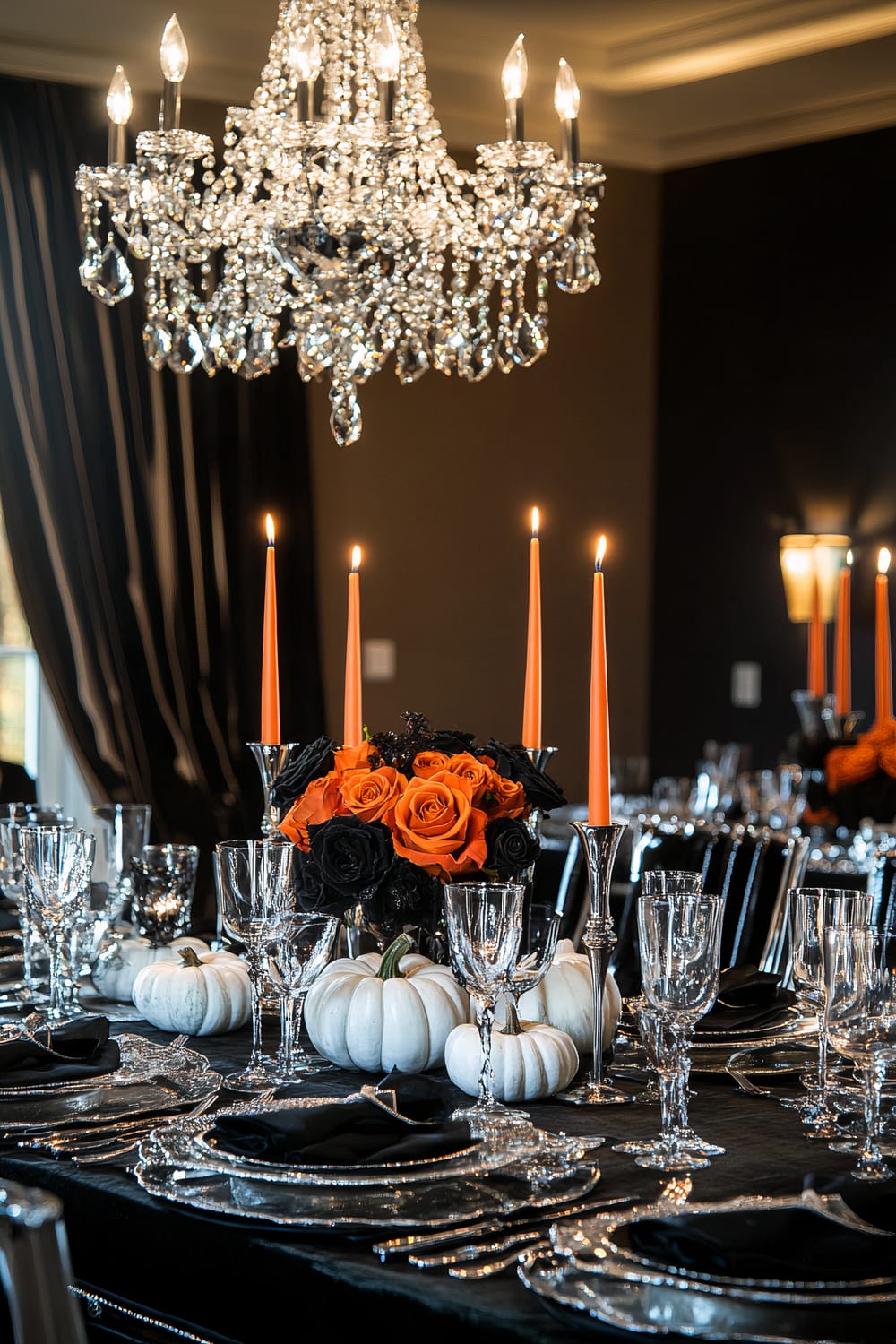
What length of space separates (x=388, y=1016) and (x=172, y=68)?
1.79m

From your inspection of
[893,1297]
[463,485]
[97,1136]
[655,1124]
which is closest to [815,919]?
[655,1124]

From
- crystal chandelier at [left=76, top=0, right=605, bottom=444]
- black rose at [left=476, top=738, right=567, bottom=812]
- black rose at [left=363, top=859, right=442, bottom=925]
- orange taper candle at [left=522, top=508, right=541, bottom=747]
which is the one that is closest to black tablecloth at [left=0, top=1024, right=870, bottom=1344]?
black rose at [left=363, top=859, right=442, bottom=925]

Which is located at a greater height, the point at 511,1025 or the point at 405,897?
the point at 405,897

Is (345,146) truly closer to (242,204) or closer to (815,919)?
(242,204)

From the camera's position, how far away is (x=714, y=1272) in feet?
3.64

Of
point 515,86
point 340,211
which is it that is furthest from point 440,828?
point 515,86

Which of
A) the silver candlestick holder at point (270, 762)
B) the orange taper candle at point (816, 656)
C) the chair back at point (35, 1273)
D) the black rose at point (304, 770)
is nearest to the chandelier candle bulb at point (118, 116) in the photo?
the silver candlestick holder at point (270, 762)

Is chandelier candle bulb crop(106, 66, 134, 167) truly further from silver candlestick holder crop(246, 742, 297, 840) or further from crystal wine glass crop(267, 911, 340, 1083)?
crystal wine glass crop(267, 911, 340, 1083)

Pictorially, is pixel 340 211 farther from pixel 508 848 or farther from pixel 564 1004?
pixel 564 1004

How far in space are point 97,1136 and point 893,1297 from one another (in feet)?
2.45

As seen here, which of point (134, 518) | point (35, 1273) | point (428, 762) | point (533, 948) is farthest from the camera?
point (134, 518)

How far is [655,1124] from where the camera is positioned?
5.06 feet

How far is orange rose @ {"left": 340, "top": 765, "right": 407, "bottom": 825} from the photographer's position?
1723mm

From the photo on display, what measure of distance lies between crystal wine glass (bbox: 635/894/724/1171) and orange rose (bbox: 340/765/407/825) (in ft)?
1.22
